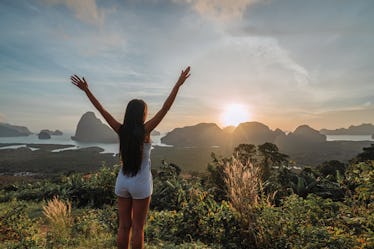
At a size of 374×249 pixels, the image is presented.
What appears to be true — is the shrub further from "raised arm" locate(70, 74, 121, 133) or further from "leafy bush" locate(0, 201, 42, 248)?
"raised arm" locate(70, 74, 121, 133)

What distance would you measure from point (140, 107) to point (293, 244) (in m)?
2.61

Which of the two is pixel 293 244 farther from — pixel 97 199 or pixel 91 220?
pixel 97 199

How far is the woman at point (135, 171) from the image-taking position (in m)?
2.50

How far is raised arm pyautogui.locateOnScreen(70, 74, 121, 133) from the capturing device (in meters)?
2.73

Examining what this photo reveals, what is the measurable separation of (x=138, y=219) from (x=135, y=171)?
47 centimetres

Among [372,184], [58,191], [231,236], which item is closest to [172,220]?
[231,236]

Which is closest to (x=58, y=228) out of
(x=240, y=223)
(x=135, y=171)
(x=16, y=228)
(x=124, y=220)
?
(x=16, y=228)

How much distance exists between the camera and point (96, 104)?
9.45 ft

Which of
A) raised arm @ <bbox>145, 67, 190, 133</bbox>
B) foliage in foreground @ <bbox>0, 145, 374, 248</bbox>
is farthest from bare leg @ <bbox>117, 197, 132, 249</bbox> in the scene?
foliage in foreground @ <bbox>0, 145, 374, 248</bbox>

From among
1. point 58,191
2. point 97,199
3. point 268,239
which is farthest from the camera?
point 58,191

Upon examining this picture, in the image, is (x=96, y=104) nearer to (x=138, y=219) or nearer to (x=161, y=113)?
(x=161, y=113)

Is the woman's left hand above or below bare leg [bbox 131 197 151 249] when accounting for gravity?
above

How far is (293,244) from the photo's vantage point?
336 cm

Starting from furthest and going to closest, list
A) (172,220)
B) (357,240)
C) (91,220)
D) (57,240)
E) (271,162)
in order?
(271,162) < (91,220) < (172,220) < (57,240) < (357,240)
